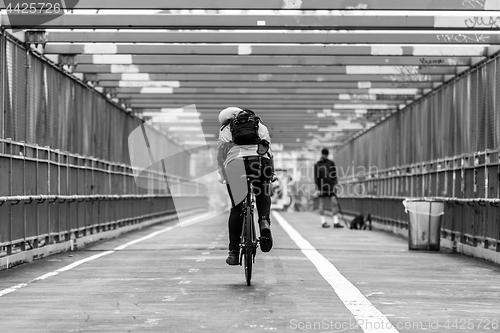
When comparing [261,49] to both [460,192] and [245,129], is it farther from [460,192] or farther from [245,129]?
[245,129]

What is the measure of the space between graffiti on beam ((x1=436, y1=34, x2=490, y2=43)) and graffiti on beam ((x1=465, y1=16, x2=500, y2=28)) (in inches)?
41.5

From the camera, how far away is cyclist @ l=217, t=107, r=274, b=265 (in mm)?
10023

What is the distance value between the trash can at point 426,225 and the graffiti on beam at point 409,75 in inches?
205

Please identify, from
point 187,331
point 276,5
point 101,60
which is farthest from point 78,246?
point 187,331

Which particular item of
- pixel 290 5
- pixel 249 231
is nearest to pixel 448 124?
pixel 290 5

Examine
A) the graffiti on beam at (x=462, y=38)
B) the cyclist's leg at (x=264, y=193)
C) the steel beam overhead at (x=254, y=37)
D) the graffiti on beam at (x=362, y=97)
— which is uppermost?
the steel beam overhead at (x=254, y=37)

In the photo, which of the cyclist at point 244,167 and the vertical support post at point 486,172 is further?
the vertical support post at point 486,172

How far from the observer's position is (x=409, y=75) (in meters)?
21.2

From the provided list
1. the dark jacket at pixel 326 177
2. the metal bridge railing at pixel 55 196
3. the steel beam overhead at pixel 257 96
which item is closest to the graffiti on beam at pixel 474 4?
the metal bridge railing at pixel 55 196

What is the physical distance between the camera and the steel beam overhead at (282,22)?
1525 centimetres

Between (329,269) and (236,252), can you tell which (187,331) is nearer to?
(236,252)

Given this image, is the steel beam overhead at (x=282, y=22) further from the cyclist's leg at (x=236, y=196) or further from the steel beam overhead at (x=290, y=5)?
the cyclist's leg at (x=236, y=196)

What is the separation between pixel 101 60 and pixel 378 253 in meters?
7.22

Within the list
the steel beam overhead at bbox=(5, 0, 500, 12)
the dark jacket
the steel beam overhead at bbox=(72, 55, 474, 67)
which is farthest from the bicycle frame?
the dark jacket
